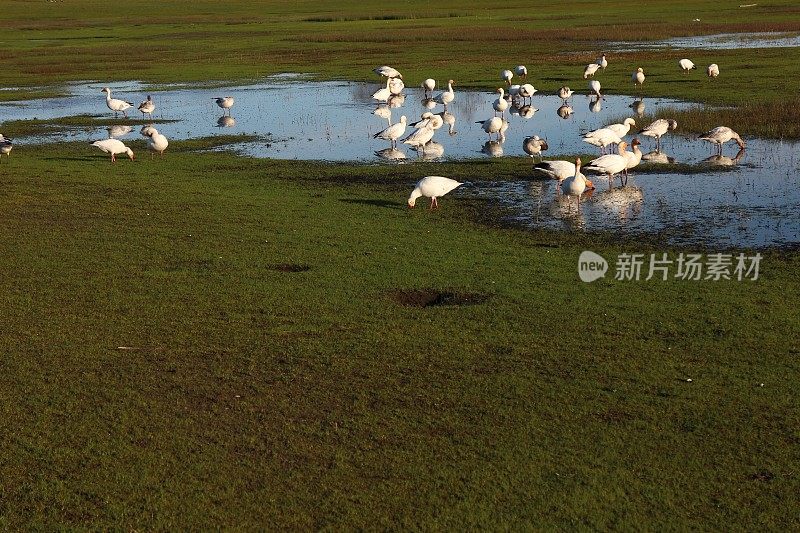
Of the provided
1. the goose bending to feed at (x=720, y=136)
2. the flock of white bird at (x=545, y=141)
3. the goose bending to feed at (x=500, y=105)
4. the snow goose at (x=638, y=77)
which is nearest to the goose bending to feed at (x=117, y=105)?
the flock of white bird at (x=545, y=141)

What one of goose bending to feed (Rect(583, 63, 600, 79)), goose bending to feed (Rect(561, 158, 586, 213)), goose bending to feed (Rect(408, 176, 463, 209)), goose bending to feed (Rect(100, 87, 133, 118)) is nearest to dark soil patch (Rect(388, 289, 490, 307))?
goose bending to feed (Rect(408, 176, 463, 209))

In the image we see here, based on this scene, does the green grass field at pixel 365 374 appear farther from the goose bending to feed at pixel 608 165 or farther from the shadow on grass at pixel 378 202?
the goose bending to feed at pixel 608 165

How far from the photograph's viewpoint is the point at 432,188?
1816 cm

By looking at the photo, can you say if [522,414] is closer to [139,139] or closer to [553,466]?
[553,466]

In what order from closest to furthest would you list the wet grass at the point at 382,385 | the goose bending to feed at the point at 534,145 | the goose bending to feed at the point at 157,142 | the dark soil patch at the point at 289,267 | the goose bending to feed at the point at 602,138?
the wet grass at the point at 382,385 → the dark soil patch at the point at 289,267 → the goose bending to feed at the point at 534,145 → the goose bending to feed at the point at 602,138 → the goose bending to feed at the point at 157,142

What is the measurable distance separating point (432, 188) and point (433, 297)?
5511 millimetres

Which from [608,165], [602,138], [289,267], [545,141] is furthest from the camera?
[545,141]

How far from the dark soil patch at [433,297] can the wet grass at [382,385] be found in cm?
5

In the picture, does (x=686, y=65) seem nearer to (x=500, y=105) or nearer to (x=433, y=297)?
(x=500, y=105)

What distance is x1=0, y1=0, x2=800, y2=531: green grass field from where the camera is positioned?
7785mm

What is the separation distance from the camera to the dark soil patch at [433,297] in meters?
12.7

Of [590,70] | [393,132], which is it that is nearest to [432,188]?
[393,132]

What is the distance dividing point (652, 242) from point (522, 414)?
6.99 meters

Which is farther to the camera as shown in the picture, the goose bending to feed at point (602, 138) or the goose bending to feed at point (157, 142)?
the goose bending to feed at point (157, 142)
